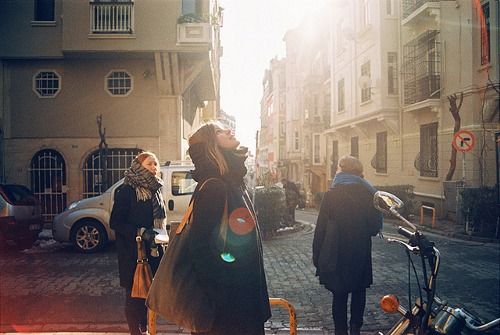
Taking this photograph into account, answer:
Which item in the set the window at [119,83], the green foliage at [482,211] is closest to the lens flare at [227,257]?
the green foliage at [482,211]

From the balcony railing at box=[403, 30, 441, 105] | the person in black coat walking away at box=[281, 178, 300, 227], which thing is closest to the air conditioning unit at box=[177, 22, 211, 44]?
the person in black coat walking away at box=[281, 178, 300, 227]

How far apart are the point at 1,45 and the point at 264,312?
1595 cm

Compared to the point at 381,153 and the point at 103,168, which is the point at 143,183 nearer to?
the point at 103,168

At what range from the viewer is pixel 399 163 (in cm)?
2119

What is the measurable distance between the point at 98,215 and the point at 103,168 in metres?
5.76

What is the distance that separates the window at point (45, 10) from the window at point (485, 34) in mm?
13954

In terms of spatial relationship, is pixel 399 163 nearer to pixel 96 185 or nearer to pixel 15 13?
pixel 96 185

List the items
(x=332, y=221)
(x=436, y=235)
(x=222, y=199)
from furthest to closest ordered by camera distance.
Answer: (x=436, y=235) < (x=332, y=221) < (x=222, y=199)

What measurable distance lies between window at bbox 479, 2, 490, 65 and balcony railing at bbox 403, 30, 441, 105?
8.68 feet

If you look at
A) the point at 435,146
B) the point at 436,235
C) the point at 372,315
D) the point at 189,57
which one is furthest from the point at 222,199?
the point at 435,146

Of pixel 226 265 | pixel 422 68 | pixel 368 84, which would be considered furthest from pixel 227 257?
pixel 368 84

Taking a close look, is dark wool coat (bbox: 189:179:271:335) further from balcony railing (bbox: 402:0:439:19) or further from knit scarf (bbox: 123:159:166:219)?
balcony railing (bbox: 402:0:439:19)

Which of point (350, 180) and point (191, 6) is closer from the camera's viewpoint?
point (350, 180)

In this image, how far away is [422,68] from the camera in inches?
758
